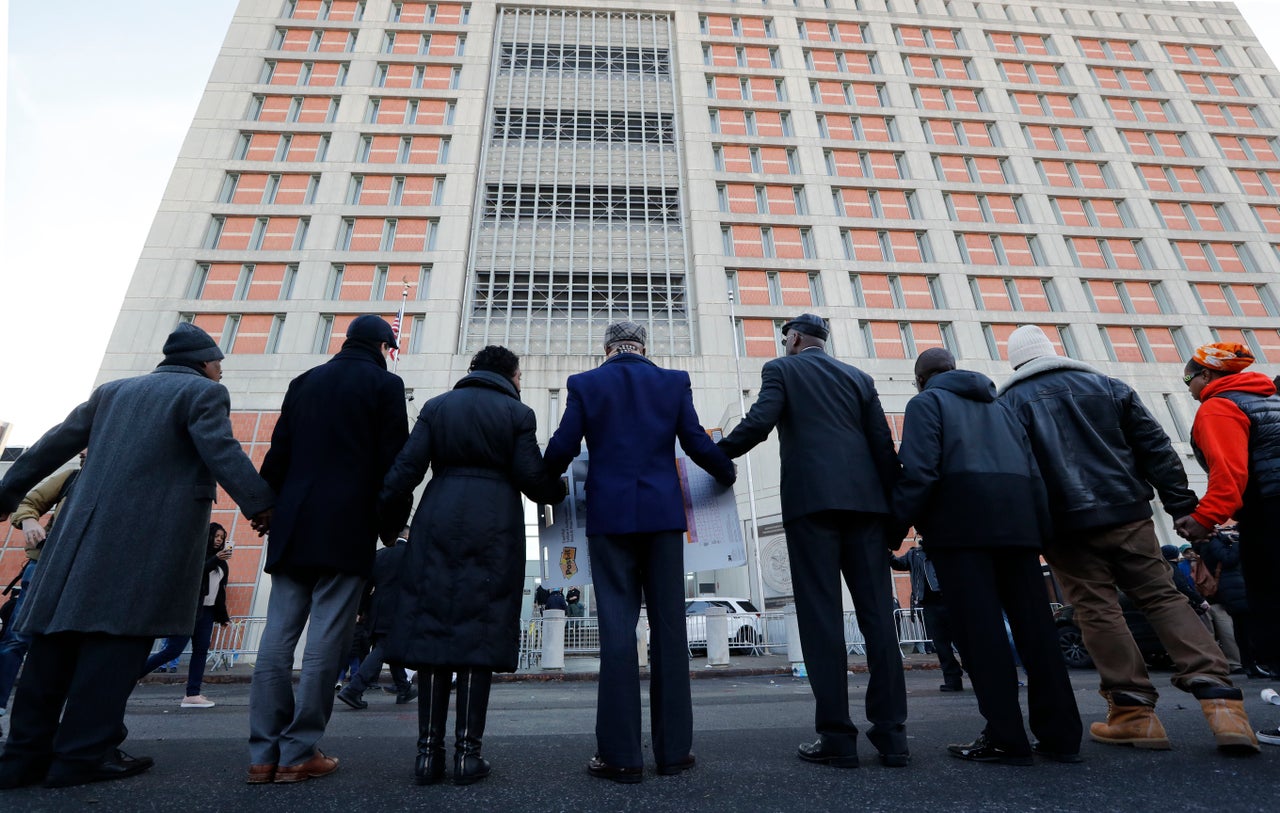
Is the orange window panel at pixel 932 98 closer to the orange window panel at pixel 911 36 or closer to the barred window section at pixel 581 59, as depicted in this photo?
the orange window panel at pixel 911 36

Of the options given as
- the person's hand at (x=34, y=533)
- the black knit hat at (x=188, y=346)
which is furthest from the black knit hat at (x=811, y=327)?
the person's hand at (x=34, y=533)

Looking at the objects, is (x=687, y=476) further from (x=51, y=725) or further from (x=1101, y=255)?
(x=1101, y=255)

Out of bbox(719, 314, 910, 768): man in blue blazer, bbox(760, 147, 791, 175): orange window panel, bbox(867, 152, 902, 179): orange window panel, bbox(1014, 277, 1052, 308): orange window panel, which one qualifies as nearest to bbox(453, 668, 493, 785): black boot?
bbox(719, 314, 910, 768): man in blue blazer

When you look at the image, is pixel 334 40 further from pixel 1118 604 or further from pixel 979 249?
pixel 1118 604

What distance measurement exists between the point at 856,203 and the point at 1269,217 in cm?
2234

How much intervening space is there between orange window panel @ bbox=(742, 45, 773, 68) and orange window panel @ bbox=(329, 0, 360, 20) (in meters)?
21.7

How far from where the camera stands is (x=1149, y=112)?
1435 inches

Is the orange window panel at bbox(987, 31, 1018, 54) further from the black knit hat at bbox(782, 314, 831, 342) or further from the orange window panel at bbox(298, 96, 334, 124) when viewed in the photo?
the black knit hat at bbox(782, 314, 831, 342)

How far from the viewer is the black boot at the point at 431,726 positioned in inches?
109

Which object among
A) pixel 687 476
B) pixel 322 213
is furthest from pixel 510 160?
pixel 687 476

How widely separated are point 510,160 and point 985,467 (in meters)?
32.3

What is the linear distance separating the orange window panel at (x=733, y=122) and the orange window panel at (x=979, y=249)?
40.1 ft

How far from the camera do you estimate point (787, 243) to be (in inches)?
1200

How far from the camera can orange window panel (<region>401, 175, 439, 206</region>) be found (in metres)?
29.5
